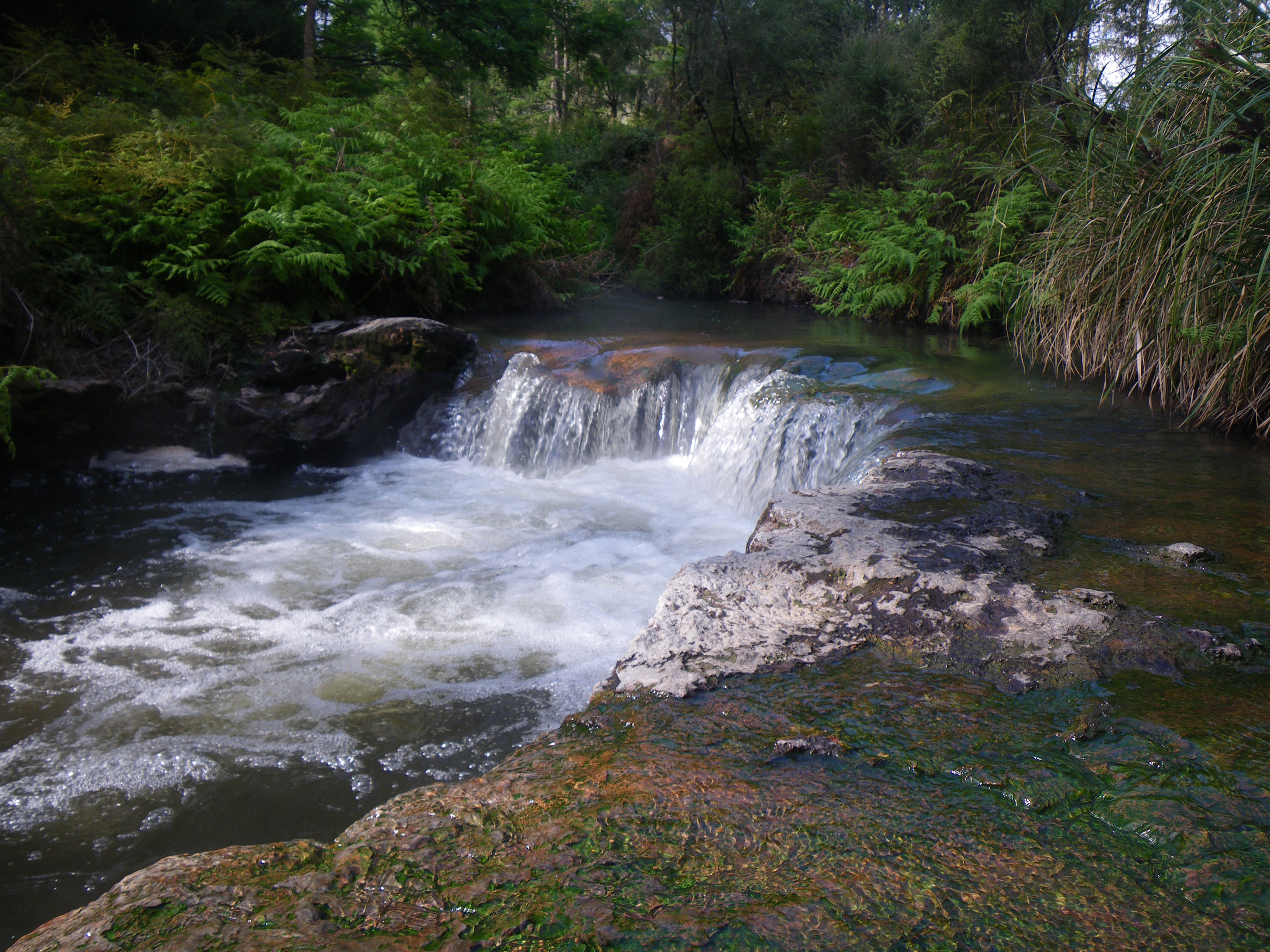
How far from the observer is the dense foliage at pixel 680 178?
496cm

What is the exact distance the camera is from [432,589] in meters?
4.91

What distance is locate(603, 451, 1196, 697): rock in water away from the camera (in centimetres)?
246

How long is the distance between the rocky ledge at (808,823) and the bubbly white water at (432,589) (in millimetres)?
1316

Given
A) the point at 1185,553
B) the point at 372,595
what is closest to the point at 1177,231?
the point at 1185,553

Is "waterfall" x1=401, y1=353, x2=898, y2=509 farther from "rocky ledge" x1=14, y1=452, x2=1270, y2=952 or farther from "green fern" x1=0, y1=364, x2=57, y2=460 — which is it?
"rocky ledge" x1=14, y1=452, x2=1270, y2=952

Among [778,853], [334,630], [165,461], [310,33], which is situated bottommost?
[334,630]

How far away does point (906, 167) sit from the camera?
13.7 meters

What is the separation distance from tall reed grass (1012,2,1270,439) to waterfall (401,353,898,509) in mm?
1735

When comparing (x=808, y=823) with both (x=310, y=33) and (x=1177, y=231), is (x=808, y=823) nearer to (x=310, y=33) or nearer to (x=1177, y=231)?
(x=1177, y=231)

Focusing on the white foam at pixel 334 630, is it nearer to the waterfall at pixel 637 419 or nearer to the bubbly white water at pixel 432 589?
the bubbly white water at pixel 432 589

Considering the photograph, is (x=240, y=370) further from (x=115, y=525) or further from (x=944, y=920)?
(x=944, y=920)

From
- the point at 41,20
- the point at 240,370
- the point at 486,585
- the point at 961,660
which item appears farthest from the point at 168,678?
the point at 41,20

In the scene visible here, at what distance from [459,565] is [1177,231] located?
15.6ft

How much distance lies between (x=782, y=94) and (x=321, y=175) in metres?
13.6
